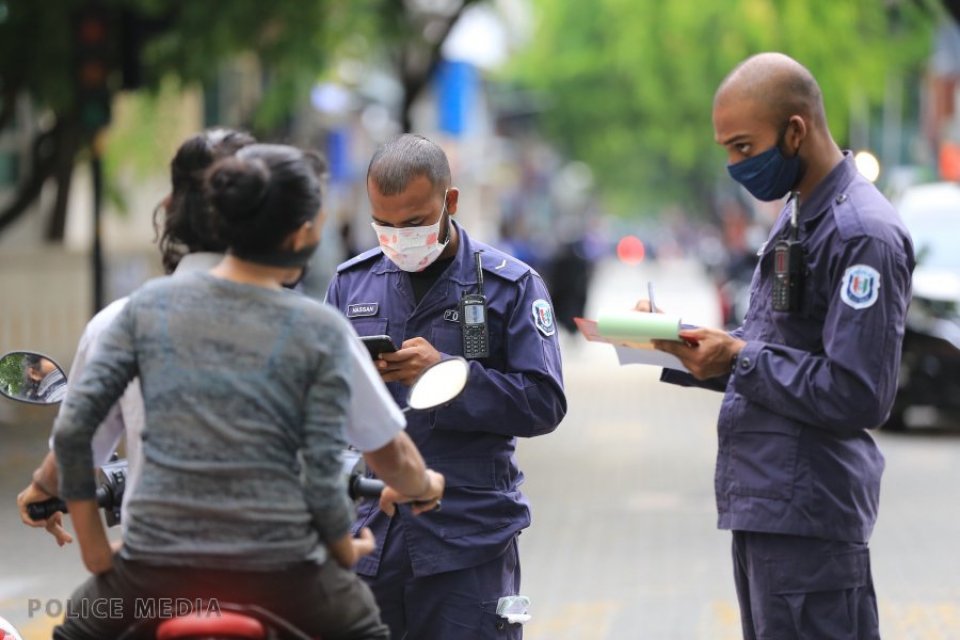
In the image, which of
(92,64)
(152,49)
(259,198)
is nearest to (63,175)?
(152,49)

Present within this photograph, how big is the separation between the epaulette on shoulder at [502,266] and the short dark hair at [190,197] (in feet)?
2.44

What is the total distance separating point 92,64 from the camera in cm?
1304

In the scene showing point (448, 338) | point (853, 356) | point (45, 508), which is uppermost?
point (853, 356)

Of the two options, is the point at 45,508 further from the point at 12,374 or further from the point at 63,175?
the point at 63,175

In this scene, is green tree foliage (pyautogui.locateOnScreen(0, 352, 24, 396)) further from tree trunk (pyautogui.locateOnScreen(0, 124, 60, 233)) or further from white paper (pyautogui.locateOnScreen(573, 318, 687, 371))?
tree trunk (pyautogui.locateOnScreen(0, 124, 60, 233))

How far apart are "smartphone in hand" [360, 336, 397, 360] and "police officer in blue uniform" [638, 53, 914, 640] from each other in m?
0.65

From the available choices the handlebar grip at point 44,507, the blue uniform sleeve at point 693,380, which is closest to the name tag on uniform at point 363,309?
the blue uniform sleeve at point 693,380

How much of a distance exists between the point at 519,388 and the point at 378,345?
452mm

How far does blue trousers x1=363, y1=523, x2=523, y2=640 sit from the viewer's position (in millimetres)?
4168

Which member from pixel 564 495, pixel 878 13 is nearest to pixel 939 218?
pixel 878 13

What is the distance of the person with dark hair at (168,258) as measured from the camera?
10.7ft

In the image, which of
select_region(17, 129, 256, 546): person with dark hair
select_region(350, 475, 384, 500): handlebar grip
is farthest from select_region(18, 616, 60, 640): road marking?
select_region(350, 475, 384, 500): handlebar grip

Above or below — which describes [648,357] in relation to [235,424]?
below

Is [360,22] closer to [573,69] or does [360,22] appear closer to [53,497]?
[53,497]
